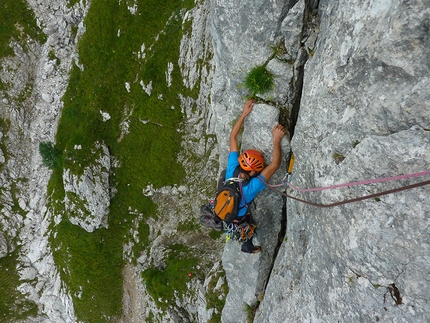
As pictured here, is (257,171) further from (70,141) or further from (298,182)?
(70,141)

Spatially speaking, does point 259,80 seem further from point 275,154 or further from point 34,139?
point 34,139

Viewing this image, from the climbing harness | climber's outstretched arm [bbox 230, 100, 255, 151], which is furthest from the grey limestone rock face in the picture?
the climbing harness

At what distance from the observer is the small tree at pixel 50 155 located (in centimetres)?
2397

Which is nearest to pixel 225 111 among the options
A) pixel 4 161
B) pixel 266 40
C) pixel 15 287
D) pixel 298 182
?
pixel 266 40

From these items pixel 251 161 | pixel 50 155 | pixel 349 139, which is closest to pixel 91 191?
pixel 50 155

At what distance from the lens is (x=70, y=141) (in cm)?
2269

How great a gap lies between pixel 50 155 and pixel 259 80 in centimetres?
2164

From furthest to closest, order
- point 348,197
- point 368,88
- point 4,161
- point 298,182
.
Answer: point 4,161 → point 298,182 → point 348,197 → point 368,88

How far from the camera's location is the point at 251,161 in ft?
33.2

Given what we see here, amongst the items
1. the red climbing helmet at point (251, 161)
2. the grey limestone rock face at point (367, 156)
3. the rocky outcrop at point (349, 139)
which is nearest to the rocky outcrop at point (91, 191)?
the rocky outcrop at point (349, 139)

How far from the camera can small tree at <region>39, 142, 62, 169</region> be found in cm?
2397

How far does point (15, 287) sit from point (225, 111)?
91.9 ft

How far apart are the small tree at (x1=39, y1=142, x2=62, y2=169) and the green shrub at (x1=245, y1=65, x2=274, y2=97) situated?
67.3 feet

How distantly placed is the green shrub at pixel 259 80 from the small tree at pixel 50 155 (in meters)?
20.5
